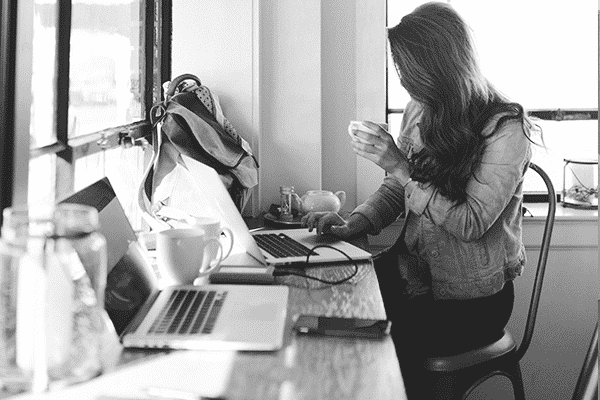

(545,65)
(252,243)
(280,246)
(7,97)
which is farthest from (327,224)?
(545,65)

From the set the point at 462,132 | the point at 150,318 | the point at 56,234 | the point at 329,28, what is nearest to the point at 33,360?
the point at 56,234

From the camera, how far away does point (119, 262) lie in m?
1.38

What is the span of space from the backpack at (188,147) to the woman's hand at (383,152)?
→ 46 centimetres

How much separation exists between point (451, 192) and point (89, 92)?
93 centimetres

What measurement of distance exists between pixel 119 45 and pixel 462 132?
94 centimetres

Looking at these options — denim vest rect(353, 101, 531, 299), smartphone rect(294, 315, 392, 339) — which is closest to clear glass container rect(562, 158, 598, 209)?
denim vest rect(353, 101, 531, 299)

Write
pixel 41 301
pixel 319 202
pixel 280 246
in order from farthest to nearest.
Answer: pixel 319 202
pixel 280 246
pixel 41 301

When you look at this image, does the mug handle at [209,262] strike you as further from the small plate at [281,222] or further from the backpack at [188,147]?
the small plate at [281,222]

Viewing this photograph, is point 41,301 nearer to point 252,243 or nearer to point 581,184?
point 252,243

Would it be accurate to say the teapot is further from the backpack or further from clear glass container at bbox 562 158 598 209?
clear glass container at bbox 562 158 598 209

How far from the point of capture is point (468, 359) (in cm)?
189

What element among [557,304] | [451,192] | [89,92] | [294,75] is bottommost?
[557,304]

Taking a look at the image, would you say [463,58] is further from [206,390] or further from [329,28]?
[206,390]

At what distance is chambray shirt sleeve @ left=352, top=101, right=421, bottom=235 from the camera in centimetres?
230
